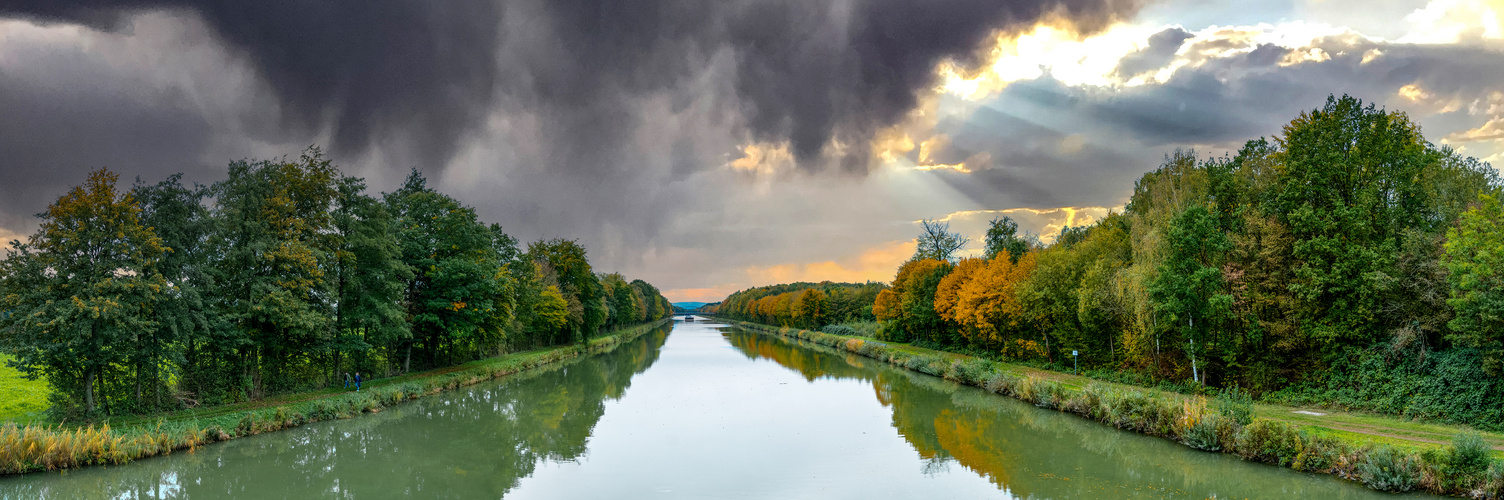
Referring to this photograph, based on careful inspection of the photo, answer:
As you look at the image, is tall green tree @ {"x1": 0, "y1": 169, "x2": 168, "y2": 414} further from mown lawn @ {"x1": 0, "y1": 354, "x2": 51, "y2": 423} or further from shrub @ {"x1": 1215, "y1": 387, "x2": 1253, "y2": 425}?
shrub @ {"x1": 1215, "y1": 387, "x2": 1253, "y2": 425}

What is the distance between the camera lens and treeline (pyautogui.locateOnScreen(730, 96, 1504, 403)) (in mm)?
16812

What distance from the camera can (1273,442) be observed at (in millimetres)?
15000

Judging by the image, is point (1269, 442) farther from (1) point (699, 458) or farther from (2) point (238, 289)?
(2) point (238, 289)

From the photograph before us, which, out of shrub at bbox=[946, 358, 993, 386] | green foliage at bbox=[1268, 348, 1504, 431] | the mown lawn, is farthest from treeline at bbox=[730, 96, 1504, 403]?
the mown lawn

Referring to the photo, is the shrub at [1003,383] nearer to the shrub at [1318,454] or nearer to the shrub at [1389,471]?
the shrub at [1318,454]

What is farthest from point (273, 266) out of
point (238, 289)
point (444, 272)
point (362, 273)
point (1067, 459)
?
point (1067, 459)

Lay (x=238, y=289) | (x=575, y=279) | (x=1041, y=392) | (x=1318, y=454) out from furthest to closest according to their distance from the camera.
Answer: (x=575, y=279)
(x=1041, y=392)
(x=238, y=289)
(x=1318, y=454)

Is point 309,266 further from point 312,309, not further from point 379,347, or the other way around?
point 379,347

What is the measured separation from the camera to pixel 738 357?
54188 millimetres

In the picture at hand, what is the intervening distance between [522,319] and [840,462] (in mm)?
34694

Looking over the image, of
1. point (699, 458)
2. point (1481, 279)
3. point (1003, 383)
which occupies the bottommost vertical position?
point (699, 458)

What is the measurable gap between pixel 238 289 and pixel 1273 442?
29.6 m

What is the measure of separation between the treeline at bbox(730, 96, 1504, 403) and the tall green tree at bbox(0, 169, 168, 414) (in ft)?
98.6

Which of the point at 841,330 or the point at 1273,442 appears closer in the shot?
the point at 1273,442
